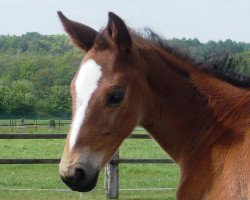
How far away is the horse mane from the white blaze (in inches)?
29.5

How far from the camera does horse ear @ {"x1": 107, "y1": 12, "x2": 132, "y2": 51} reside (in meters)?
3.99

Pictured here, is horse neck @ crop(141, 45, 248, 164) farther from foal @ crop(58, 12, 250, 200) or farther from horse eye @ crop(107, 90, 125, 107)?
horse eye @ crop(107, 90, 125, 107)

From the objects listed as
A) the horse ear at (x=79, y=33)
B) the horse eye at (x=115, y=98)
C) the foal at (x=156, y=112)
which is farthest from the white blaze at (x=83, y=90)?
the horse ear at (x=79, y=33)

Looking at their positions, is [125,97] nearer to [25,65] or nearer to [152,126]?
[152,126]

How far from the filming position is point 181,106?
4.25m

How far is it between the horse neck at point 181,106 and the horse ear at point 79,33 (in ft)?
1.44

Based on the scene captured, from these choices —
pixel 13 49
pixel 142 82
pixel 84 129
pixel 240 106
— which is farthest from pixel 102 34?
pixel 13 49

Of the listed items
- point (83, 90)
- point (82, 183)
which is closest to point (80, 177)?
point (82, 183)

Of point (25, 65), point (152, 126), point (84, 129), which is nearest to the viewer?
point (84, 129)

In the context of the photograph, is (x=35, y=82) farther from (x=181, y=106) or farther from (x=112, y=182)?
(x=181, y=106)

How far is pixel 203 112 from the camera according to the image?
4.25m

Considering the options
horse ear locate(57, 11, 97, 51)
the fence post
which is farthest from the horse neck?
the fence post

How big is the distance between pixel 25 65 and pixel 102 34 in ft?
198

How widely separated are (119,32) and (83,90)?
538mm
